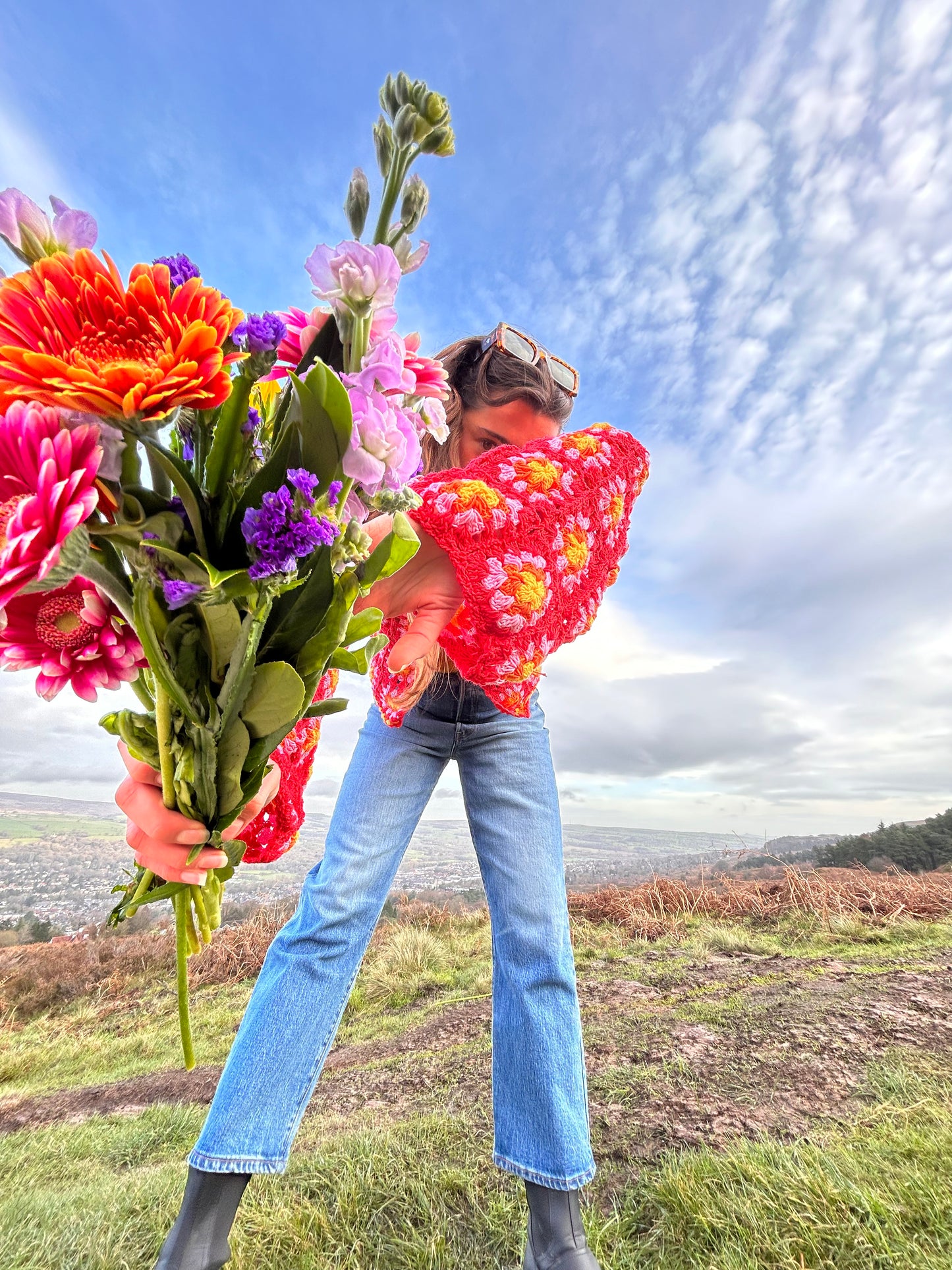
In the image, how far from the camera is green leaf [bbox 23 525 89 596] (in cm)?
53

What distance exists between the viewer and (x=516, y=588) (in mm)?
1342

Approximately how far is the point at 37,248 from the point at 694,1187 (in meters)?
2.20

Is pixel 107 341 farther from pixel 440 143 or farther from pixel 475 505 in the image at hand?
pixel 475 505

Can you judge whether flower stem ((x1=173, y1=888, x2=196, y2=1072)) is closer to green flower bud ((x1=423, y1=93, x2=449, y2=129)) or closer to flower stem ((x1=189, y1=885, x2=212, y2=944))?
flower stem ((x1=189, y1=885, x2=212, y2=944))

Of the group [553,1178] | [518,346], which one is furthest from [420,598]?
[553,1178]

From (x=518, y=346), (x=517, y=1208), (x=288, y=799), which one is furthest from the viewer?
(x=518, y=346)

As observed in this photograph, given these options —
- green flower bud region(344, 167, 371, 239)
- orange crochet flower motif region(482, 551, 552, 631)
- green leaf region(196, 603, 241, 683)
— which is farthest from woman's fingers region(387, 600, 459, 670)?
green flower bud region(344, 167, 371, 239)

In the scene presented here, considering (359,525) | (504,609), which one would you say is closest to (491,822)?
(504,609)

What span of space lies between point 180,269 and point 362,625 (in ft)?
1.23

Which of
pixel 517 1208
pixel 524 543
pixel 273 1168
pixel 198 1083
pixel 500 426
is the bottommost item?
pixel 198 1083

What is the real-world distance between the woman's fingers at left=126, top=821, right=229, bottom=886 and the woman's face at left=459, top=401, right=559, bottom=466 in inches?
56.7

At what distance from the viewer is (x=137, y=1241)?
1.61m

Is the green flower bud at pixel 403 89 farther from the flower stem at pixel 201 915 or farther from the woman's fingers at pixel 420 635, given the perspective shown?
the flower stem at pixel 201 915

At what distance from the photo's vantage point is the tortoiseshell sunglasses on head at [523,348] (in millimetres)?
1877
